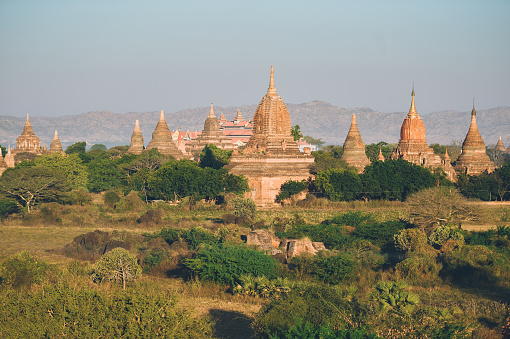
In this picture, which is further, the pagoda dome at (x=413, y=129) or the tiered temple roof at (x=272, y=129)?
the pagoda dome at (x=413, y=129)

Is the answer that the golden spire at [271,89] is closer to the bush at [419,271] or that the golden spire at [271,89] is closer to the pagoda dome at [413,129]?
the pagoda dome at [413,129]

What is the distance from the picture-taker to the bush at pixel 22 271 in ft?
74.2

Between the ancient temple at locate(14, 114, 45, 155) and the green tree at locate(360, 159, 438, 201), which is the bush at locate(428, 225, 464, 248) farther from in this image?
the ancient temple at locate(14, 114, 45, 155)

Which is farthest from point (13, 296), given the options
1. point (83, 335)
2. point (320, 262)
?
point (320, 262)

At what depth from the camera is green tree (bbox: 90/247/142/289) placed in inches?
939

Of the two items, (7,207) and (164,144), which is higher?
(164,144)

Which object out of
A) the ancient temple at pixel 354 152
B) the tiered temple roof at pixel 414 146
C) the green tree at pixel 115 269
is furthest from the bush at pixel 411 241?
the ancient temple at pixel 354 152

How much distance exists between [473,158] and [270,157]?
22.7 meters

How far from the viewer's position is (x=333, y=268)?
2573 centimetres

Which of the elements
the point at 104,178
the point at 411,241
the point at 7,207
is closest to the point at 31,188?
the point at 7,207

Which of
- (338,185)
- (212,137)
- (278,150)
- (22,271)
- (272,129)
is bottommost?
(22,271)

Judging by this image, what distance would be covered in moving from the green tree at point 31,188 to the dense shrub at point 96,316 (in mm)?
25860

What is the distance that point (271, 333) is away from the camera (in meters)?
17.3

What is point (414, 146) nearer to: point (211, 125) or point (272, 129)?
point (272, 129)
